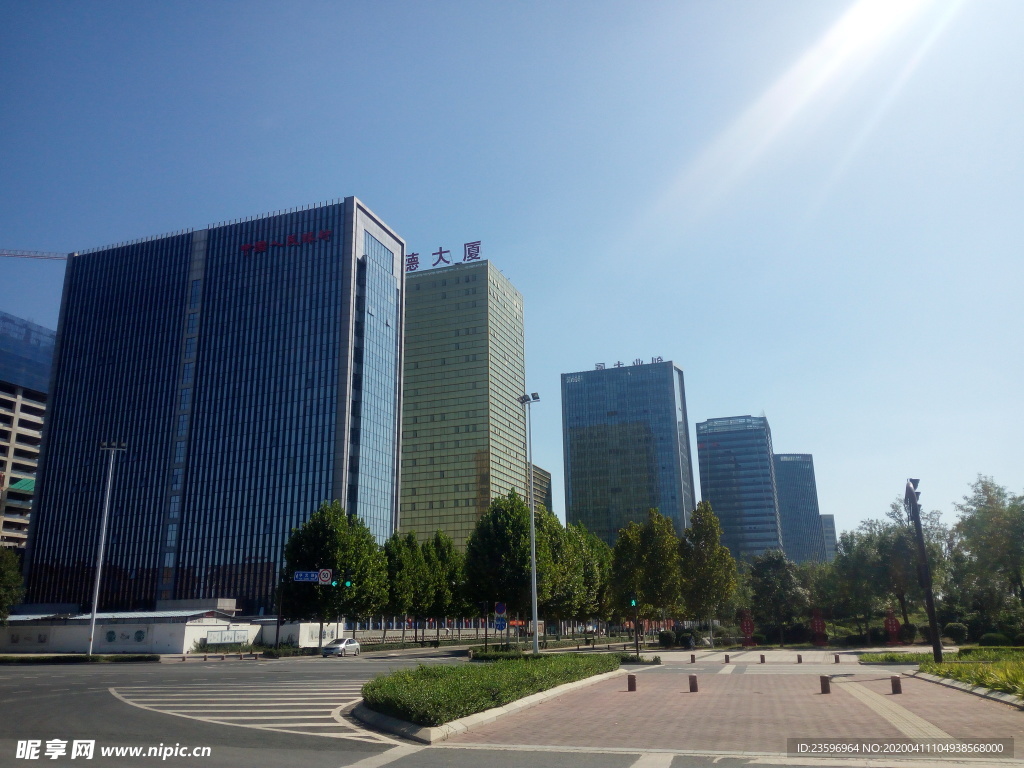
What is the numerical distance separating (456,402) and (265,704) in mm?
118926

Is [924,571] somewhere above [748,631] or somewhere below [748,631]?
above

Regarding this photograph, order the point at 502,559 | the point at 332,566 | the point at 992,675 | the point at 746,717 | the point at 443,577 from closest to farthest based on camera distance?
the point at 746,717
the point at 992,675
the point at 502,559
the point at 332,566
the point at 443,577

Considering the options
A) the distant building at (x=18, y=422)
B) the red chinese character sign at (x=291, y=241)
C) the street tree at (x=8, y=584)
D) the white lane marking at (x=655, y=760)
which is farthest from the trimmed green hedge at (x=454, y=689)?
the distant building at (x=18, y=422)

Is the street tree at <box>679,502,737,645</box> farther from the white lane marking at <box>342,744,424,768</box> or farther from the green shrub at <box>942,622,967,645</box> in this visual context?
the white lane marking at <box>342,744,424,768</box>

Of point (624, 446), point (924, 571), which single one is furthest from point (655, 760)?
point (624, 446)

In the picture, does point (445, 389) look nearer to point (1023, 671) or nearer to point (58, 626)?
point (58, 626)

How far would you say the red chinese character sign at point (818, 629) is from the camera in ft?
190

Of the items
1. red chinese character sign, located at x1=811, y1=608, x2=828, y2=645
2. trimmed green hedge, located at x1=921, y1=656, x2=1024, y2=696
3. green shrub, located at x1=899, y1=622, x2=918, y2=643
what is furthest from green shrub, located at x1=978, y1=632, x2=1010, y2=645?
trimmed green hedge, located at x1=921, y1=656, x2=1024, y2=696

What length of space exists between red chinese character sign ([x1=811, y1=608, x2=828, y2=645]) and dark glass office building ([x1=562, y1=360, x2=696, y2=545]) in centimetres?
11168

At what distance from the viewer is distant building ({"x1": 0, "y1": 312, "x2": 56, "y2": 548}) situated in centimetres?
12500

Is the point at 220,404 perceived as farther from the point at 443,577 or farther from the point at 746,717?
the point at 746,717

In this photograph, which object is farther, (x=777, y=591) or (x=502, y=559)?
(x=777, y=591)

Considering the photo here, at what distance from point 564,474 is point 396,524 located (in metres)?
88.6

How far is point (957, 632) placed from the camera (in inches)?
1954
